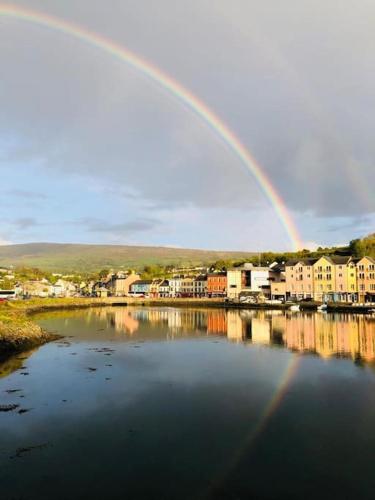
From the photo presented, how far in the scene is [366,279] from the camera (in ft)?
298

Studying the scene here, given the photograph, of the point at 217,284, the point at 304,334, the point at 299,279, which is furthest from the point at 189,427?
the point at 217,284

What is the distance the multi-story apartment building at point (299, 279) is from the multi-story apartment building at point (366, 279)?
10.3m

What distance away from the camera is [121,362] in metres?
29.4

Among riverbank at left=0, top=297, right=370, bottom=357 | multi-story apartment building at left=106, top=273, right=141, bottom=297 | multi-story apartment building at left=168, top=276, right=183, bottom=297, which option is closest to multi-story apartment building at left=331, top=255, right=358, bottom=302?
riverbank at left=0, top=297, right=370, bottom=357

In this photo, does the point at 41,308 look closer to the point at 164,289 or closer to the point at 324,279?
the point at 324,279

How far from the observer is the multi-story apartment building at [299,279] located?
322ft

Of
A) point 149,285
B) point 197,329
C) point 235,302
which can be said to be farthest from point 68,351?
point 149,285

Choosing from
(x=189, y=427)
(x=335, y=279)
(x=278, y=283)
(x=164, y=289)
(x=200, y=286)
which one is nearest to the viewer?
(x=189, y=427)

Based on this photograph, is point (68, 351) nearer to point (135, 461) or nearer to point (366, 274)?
point (135, 461)

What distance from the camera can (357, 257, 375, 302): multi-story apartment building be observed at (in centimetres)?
9000

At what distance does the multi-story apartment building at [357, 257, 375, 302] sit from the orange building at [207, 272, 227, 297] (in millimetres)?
40209

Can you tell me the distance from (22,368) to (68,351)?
8.04m

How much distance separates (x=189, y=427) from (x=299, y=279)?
291ft

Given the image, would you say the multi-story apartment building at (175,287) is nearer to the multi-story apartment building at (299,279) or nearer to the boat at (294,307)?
the multi-story apartment building at (299,279)
